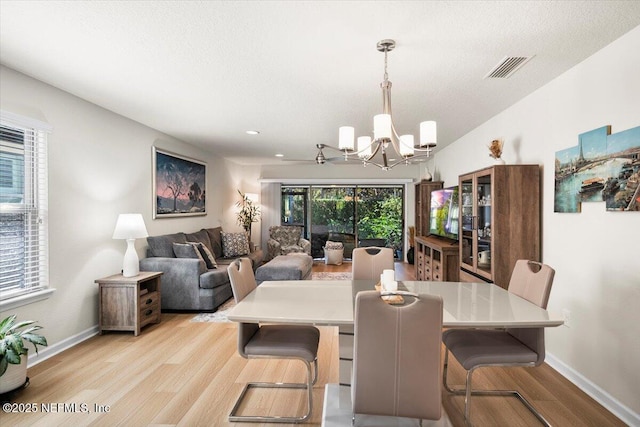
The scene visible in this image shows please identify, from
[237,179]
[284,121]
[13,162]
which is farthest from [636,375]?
[237,179]

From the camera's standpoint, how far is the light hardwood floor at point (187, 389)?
6.80 feet

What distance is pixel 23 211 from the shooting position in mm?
2715

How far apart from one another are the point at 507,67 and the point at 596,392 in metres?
2.39

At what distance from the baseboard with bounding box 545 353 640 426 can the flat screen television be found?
2206 mm

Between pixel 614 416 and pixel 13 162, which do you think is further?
pixel 13 162

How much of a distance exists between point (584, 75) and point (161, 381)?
3868mm

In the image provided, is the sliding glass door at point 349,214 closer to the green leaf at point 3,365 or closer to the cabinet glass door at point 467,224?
the cabinet glass door at point 467,224

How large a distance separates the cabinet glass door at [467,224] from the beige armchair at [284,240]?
3906mm

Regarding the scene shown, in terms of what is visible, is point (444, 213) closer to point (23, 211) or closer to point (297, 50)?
point (297, 50)

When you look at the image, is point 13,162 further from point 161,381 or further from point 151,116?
point 161,381

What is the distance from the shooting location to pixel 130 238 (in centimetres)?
351

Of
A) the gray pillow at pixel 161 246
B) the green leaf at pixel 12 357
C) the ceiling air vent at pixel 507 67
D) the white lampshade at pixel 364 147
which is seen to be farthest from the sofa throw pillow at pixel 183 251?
the ceiling air vent at pixel 507 67

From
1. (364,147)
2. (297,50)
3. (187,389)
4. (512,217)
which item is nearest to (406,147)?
(364,147)

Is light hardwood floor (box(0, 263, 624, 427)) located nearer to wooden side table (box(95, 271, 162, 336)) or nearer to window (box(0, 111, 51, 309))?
wooden side table (box(95, 271, 162, 336))
